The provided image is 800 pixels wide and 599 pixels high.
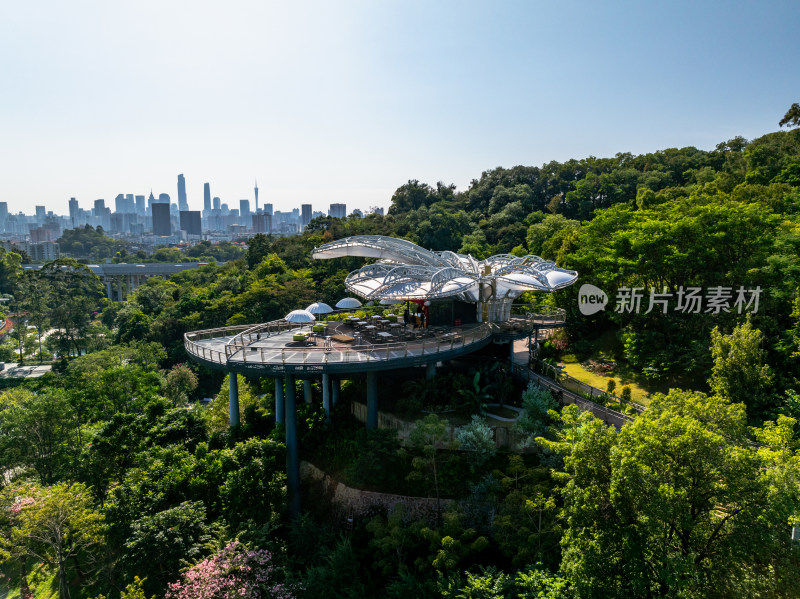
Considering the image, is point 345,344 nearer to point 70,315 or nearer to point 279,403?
point 279,403

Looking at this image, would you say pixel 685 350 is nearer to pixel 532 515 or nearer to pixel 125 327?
pixel 532 515

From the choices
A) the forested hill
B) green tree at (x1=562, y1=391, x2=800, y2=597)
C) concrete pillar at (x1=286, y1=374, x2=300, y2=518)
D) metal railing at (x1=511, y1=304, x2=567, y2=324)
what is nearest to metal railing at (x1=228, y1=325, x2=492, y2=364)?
concrete pillar at (x1=286, y1=374, x2=300, y2=518)

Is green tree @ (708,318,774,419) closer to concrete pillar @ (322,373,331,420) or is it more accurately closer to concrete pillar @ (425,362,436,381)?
concrete pillar @ (425,362,436,381)

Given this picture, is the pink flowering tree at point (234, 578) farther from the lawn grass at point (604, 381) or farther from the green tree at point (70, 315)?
the green tree at point (70, 315)

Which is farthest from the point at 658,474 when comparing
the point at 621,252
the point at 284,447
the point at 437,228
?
the point at 437,228

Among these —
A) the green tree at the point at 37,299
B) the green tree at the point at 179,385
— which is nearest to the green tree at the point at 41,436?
the green tree at the point at 179,385

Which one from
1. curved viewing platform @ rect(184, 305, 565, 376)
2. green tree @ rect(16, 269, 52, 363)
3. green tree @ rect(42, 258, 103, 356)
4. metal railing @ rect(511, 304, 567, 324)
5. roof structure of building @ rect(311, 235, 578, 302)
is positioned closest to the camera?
curved viewing platform @ rect(184, 305, 565, 376)

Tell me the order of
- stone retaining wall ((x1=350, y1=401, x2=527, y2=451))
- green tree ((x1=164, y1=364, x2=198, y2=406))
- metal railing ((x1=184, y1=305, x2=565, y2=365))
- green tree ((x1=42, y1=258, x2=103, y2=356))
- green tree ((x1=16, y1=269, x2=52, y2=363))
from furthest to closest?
1. green tree ((x1=16, y1=269, x2=52, y2=363))
2. green tree ((x1=42, y1=258, x2=103, y2=356))
3. green tree ((x1=164, y1=364, x2=198, y2=406))
4. metal railing ((x1=184, y1=305, x2=565, y2=365))
5. stone retaining wall ((x1=350, y1=401, x2=527, y2=451))
